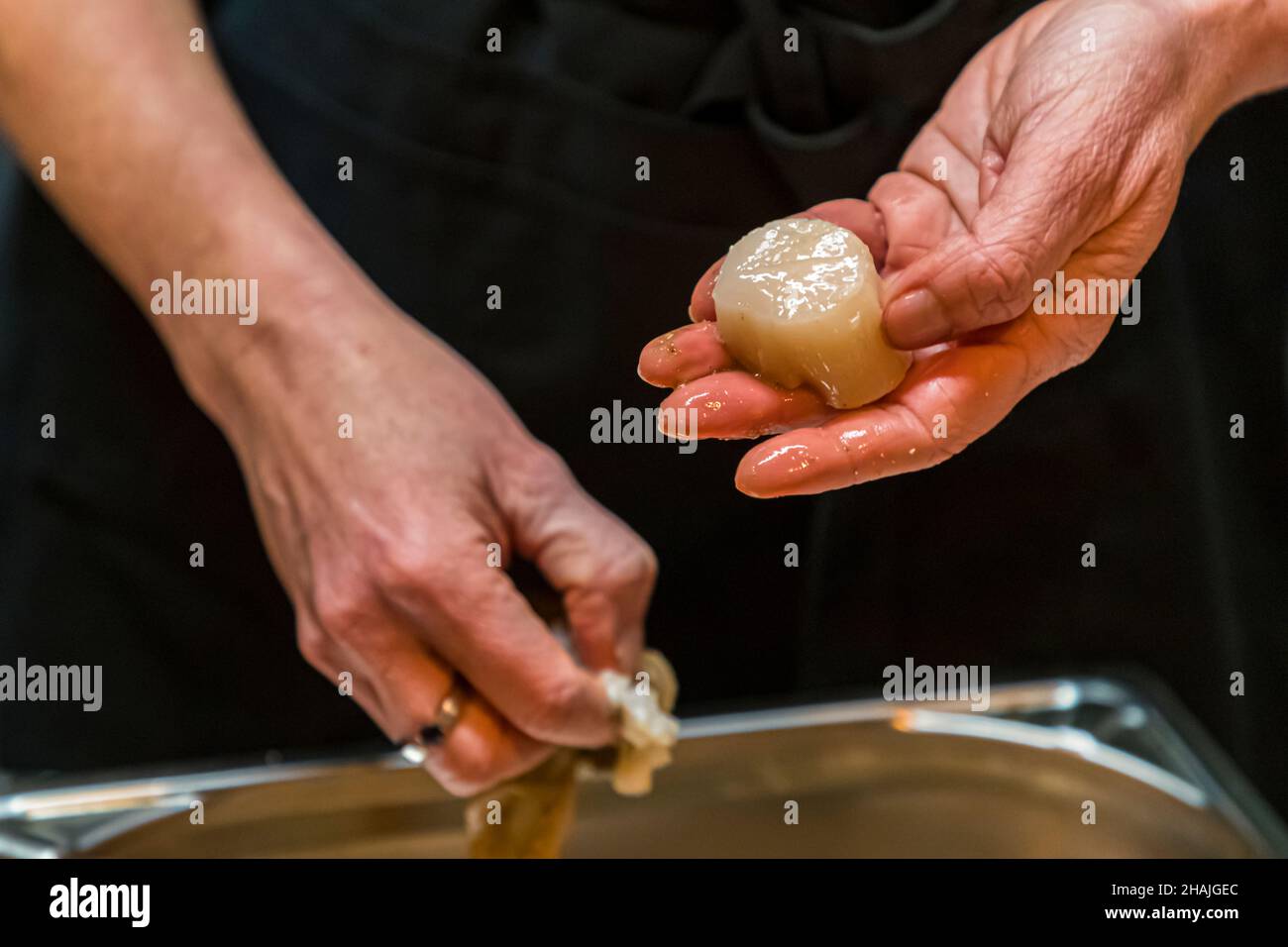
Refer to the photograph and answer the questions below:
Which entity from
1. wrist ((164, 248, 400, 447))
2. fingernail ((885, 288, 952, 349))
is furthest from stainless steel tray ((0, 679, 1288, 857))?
fingernail ((885, 288, 952, 349))

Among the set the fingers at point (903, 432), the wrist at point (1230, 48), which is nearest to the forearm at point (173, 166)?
the fingers at point (903, 432)

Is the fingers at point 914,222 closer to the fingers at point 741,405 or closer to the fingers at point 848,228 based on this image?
the fingers at point 848,228

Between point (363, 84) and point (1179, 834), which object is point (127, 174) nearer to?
point (363, 84)

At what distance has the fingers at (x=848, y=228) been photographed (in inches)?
33.9

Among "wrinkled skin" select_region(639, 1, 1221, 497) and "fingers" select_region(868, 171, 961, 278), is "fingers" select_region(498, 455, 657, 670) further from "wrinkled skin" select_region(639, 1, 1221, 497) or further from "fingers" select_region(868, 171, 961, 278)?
"fingers" select_region(868, 171, 961, 278)

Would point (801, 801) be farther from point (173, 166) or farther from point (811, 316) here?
point (173, 166)

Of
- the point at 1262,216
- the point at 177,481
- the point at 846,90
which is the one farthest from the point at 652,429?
the point at 1262,216

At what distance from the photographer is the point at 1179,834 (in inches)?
38.3

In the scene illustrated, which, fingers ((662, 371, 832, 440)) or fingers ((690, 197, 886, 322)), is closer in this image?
fingers ((662, 371, 832, 440))

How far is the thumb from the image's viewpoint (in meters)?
0.69

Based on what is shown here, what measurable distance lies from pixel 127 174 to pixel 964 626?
86cm

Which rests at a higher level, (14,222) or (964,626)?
(14,222)

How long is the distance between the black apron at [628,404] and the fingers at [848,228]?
0.13m

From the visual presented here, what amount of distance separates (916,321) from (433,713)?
0.46 m
